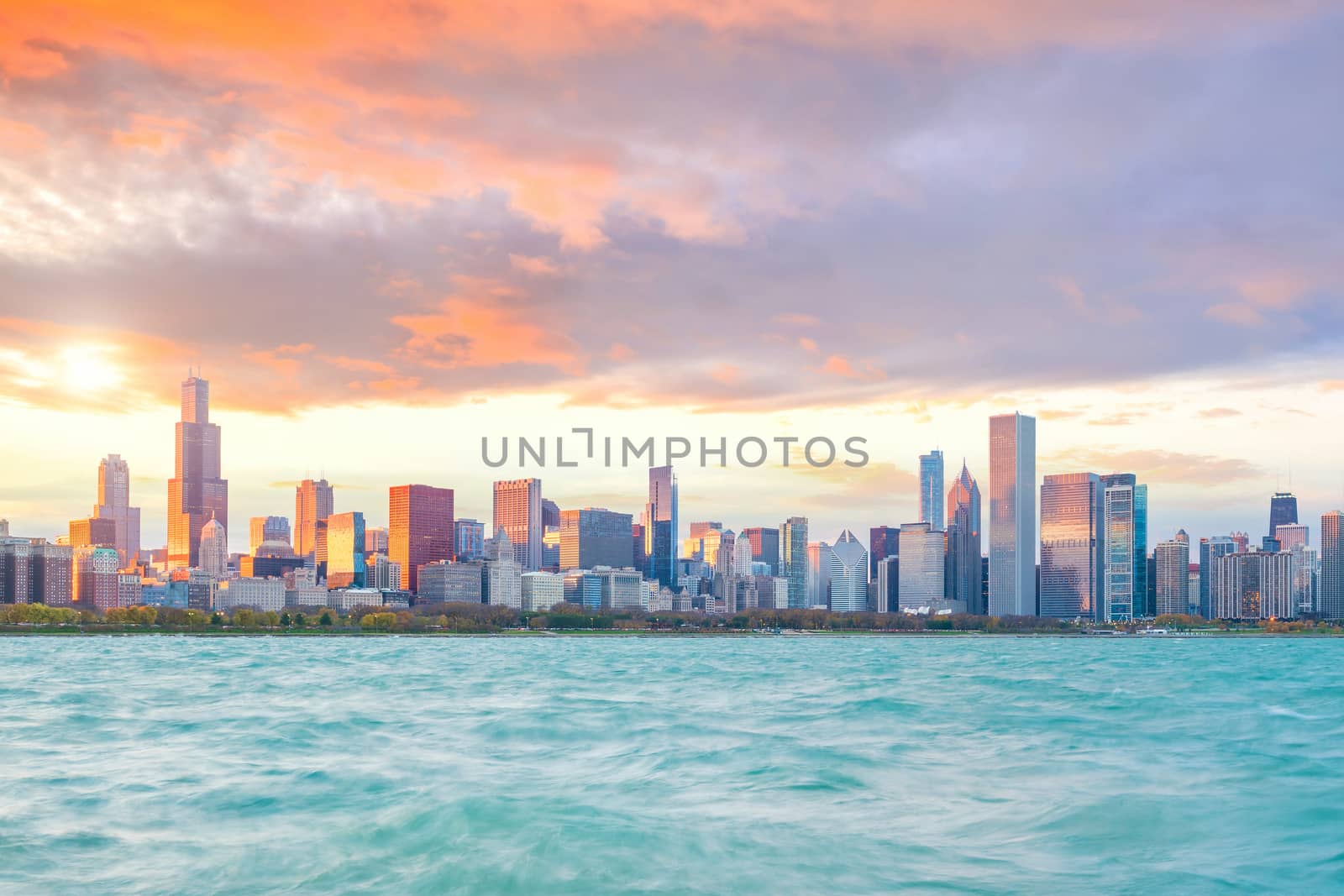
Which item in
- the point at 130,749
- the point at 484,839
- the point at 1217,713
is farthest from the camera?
the point at 1217,713

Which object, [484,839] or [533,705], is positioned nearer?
[484,839]

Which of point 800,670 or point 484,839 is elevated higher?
point 484,839

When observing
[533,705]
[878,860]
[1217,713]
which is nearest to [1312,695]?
[1217,713]

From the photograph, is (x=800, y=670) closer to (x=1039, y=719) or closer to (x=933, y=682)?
(x=933, y=682)

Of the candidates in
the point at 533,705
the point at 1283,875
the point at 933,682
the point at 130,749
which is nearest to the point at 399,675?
the point at 533,705

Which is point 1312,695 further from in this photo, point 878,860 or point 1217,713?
point 878,860

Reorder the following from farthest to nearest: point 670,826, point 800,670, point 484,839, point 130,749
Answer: point 800,670, point 130,749, point 670,826, point 484,839
